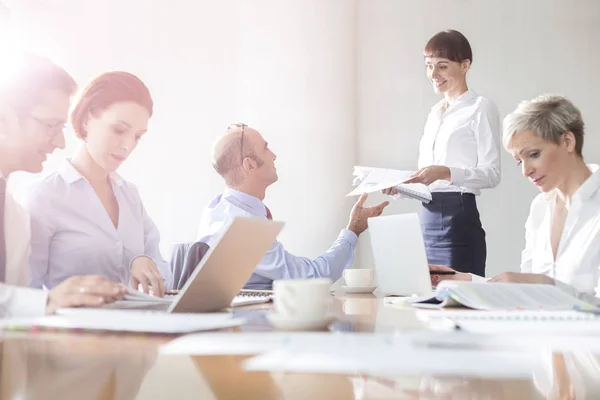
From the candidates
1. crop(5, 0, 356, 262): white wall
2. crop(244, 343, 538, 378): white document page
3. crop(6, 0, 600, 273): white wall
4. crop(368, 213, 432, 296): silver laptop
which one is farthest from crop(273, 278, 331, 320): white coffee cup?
crop(6, 0, 600, 273): white wall

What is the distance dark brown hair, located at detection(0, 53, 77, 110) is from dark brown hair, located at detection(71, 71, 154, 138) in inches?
9.1

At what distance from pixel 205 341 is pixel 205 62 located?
123 inches

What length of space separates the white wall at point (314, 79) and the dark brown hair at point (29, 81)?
163 cm

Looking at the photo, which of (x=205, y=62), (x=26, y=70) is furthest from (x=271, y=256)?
(x=205, y=62)

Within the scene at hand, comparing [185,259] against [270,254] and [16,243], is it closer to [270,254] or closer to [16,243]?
[270,254]

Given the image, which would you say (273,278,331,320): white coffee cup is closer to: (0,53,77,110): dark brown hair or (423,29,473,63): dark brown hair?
(0,53,77,110): dark brown hair

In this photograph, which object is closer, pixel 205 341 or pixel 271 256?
pixel 205 341

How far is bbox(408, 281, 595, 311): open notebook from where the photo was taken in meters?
1.02

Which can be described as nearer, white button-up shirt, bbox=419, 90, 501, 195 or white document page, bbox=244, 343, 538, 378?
white document page, bbox=244, 343, 538, 378

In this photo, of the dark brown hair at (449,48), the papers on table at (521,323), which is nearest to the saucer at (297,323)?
the papers on table at (521,323)

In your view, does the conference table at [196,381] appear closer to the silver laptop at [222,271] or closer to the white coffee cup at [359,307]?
the silver laptop at [222,271]

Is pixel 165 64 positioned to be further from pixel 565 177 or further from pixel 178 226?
pixel 565 177

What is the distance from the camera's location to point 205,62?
3.64 m

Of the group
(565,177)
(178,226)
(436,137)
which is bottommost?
(178,226)
